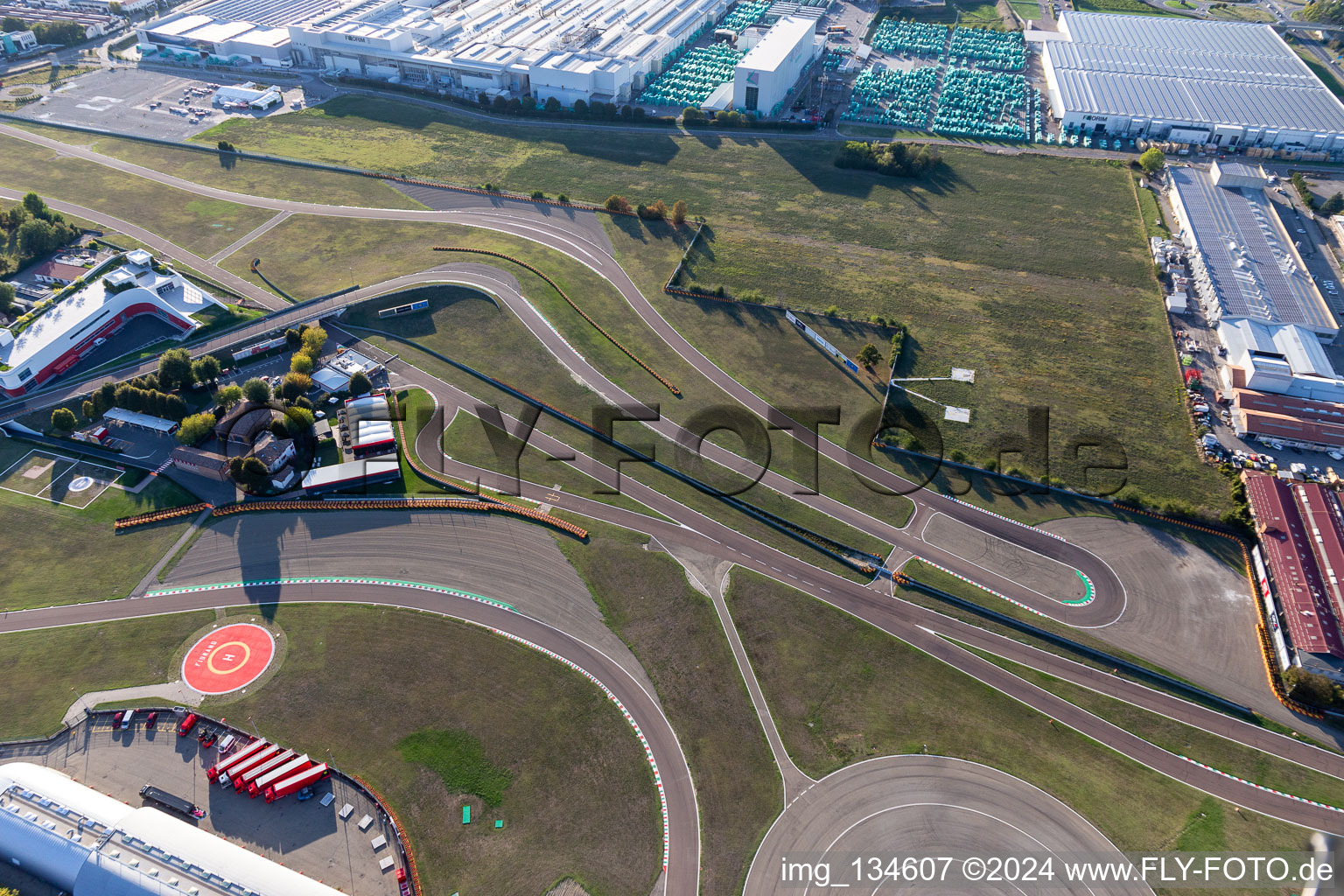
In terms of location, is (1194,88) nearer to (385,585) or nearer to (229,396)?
(385,585)

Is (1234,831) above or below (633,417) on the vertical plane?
below

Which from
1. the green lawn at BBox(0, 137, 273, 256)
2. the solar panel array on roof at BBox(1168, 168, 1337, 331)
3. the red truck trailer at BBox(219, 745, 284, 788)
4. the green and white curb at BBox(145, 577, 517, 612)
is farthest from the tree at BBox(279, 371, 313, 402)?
the solar panel array on roof at BBox(1168, 168, 1337, 331)

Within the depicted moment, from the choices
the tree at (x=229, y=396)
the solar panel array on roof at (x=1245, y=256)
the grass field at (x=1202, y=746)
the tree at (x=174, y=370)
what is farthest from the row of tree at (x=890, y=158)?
the tree at (x=174, y=370)

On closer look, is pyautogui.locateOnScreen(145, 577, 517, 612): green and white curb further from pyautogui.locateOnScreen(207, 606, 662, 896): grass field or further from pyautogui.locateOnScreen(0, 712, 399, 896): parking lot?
pyautogui.locateOnScreen(0, 712, 399, 896): parking lot

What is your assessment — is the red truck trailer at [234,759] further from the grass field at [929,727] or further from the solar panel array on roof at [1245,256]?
the solar panel array on roof at [1245,256]

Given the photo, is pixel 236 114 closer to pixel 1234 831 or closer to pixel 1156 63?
pixel 1234 831

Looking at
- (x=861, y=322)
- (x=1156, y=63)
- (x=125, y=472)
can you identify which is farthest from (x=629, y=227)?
(x=1156, y=63)
